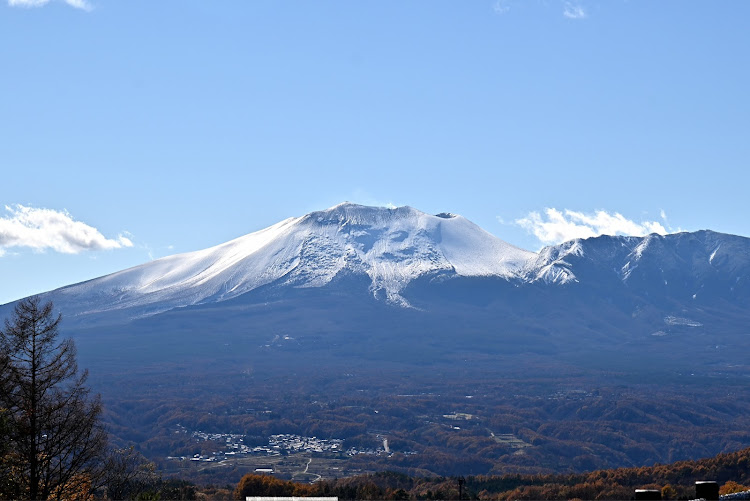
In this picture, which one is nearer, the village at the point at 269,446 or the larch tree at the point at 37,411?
the larch tree at the point at 37,411

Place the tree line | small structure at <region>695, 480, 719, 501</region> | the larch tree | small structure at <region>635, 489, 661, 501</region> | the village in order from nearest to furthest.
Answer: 1. small structure at <region>635, 489, 661, 501</region>
2. small structure at <region>695, 480, 719, 501</region>
3. the tree line
4. the larch tree
5. the village

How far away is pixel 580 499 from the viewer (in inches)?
2085

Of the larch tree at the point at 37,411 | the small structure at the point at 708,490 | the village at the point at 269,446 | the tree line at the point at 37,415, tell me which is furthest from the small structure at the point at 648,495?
the village at the point at 269,446

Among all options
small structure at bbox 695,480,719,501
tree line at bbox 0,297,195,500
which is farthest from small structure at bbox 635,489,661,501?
tree line at bbox 0,297,195,500

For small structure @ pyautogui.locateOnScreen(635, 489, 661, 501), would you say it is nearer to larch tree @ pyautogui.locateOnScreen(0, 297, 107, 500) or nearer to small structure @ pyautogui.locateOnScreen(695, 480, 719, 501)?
small structure @ pyautogui.locateOnScreen(695, 480, 719, 501)

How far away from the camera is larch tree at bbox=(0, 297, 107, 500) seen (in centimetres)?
2211

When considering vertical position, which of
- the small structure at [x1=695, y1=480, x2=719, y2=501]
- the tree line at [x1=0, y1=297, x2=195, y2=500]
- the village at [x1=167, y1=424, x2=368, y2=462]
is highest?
the tree line at [x1=0, y1=297, x2=195, y2=500]

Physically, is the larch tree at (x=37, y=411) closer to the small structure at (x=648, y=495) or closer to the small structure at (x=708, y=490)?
the small structure at (x=648, y=495)

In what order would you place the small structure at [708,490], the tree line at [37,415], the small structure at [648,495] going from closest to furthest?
the small structure at [648,495] → the small structure at [708,490] → the tree line at [37,415]

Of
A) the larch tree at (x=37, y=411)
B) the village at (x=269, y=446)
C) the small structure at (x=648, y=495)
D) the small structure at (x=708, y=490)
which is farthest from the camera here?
the village at (x=269, y=446)

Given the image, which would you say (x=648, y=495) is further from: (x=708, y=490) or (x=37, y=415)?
(x=37, y=415)

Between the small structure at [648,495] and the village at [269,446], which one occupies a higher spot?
the small structure at [648,495]

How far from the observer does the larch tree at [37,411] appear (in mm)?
22109

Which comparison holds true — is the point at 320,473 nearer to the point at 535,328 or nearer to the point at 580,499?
the point at 580,499
